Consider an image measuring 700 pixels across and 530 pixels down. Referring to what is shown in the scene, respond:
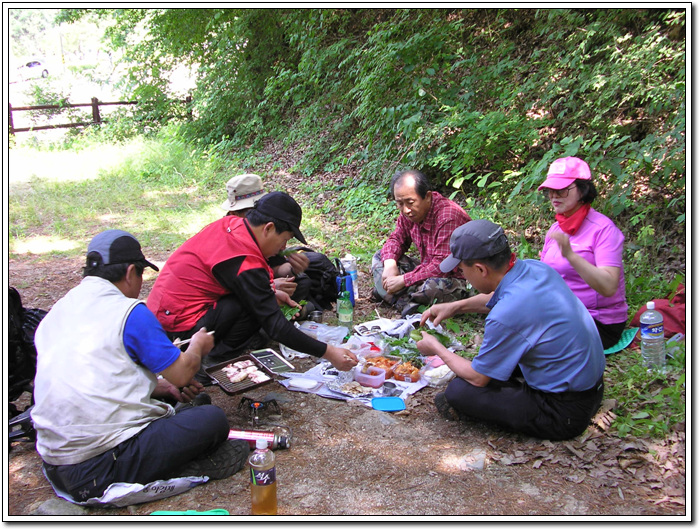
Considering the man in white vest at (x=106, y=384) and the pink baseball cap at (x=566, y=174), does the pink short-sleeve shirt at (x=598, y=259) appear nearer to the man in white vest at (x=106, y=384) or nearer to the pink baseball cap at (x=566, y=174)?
the pink baseball cap at (x=566, y=174)

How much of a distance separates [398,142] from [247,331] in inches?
209

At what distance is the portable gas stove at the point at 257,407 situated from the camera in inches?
140

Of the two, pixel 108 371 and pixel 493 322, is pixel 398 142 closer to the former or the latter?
pixel 493 322

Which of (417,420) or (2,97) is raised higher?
(2,97)

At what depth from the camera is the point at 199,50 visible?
47.9 feet

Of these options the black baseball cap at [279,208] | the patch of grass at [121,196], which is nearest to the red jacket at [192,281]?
the black baseball cap at [279,208]

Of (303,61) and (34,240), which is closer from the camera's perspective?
(34,240)

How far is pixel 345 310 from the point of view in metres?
4.84

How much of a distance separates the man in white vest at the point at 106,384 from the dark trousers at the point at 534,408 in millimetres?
1630

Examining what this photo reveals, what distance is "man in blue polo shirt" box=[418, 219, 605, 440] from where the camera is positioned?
9.80 ft

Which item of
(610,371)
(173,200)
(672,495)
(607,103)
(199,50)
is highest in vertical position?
(199,50)

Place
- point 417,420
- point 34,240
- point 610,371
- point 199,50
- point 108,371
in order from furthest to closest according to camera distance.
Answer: point 199,50
point 34,240
point 610,371
point 417,420
point 108,371
